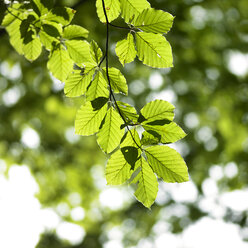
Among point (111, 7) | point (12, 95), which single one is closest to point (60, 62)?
point (111, 7)

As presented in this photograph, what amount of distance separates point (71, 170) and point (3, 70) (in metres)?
2.31

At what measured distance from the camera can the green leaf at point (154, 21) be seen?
2.51 feet

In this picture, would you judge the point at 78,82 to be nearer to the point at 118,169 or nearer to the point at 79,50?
the point at 79,50

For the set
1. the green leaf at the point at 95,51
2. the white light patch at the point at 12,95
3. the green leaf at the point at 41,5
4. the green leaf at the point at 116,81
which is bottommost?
the white light patch at the point at 12,95

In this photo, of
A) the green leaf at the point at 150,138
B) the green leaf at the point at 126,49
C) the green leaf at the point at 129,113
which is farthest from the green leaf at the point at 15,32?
the green leaf at the point at 150,138

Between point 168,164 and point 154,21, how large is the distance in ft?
1.45

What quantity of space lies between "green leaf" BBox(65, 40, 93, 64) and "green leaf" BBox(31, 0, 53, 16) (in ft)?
0.44

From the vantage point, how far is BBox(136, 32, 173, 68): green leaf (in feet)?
2.64

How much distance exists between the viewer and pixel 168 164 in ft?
2.55

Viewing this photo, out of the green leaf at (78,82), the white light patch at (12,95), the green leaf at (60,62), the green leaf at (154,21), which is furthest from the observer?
the white light patch at (12,95)

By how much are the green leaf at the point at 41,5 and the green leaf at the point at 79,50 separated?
0.13 meters

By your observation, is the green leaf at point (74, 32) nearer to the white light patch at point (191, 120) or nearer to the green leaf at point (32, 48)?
the green leaf at point (32, 48)

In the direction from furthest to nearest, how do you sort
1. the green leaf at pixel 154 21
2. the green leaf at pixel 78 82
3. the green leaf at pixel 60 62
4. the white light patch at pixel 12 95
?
the white light patch at pixel 12 95
the green leaf at pixel 60 62
the green leaf at pixel 78 82
the green leaf at pixel 154 21

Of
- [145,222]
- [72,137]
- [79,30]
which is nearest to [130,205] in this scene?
[145,222]
